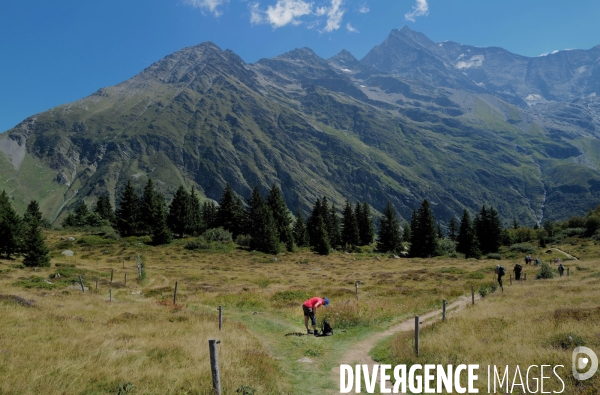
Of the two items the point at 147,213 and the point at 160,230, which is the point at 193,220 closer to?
the point at 147,213

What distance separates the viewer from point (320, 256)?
78.1 meters

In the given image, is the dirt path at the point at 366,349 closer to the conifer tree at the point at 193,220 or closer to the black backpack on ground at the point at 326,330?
the black backpack on ground at the point at 326,330

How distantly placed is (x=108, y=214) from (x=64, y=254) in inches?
2271

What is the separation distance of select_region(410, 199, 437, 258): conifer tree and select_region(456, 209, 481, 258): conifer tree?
25.7 feet

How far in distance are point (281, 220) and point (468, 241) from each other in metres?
49.0

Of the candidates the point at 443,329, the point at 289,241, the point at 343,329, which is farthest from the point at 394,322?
the point at 289,241

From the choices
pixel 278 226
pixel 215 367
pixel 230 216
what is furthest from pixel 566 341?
pixel 230 216

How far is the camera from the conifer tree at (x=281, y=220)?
278 feet

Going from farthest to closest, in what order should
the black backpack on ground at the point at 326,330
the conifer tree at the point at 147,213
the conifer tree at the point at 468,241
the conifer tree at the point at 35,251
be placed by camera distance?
the conifer tree at the point at 468,241 → the conifer tree at the point at 147,213 → the conifer tree at the point at 35,251 → the black backpack on ground at the point at 326,330

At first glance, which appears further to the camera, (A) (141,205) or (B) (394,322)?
(A) (141,205)

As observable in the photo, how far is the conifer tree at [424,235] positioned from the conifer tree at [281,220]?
33651 mm

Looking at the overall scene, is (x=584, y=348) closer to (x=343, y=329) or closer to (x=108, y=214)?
(x=343, y=329)

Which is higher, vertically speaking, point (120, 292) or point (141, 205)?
point (141, 205)

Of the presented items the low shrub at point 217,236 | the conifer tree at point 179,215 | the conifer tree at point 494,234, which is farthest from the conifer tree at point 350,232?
the conifer tree at point 179,215
